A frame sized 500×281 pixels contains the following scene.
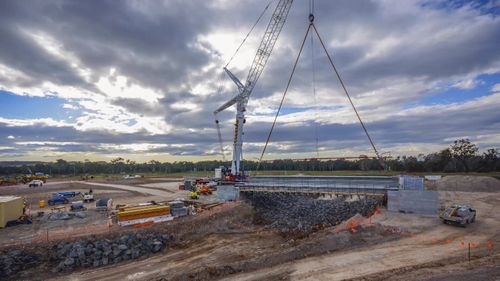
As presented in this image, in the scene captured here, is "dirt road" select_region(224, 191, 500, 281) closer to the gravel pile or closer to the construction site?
the construction site

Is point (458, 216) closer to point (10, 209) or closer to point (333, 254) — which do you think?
point (333, 254)

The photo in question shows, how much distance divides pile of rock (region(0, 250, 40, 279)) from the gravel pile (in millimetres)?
21792

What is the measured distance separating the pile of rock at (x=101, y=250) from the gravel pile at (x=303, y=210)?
46.2ft

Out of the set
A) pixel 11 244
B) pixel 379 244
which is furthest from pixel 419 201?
pixel 11 244

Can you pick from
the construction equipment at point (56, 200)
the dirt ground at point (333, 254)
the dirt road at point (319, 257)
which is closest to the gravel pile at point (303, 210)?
the dirt ground at point (333, 254)

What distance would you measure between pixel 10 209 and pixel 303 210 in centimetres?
3256

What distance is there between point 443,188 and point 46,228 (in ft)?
204

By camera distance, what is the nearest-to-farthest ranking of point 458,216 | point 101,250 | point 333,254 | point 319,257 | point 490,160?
point 319,257
point 333,254
point 101,250
point 458,216
point 490,160

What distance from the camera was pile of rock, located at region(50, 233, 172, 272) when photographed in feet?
71.5

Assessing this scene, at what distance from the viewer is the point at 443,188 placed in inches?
2197

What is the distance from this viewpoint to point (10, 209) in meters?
28.9

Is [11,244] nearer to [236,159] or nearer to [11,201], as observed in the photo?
[11,201]

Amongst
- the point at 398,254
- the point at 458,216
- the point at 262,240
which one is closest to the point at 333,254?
the point at 398,254

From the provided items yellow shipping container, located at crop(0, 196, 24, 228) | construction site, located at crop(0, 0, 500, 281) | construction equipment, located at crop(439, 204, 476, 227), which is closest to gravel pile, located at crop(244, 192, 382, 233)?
construction site, located at crop(0, 0, 500, 281)
